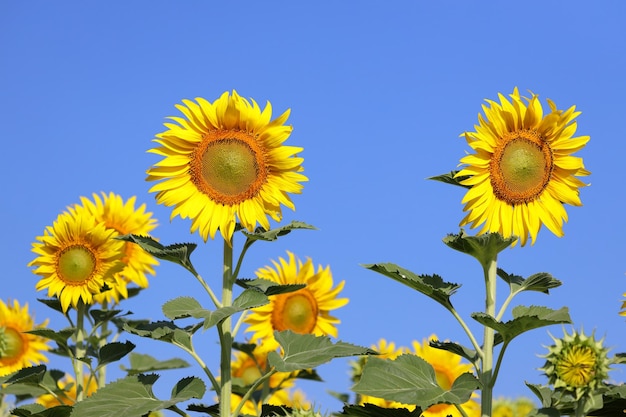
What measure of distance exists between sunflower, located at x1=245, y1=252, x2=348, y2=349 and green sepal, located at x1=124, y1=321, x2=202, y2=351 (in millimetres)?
2808

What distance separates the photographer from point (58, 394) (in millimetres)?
7879

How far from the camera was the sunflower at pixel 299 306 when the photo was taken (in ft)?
28.9

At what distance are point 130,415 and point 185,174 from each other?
180 centimetres

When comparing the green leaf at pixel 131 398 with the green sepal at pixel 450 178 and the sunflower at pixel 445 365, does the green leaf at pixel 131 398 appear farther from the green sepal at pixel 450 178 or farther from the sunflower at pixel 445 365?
the sunflower at pixel 445 365

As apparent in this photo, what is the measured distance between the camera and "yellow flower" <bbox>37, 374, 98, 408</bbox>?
7703 mm

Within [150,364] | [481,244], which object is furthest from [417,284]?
[150,364]

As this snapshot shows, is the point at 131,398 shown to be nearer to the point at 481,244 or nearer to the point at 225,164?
the point at 225,164

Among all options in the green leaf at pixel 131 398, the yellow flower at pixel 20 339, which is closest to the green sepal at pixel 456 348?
the green leaf at pixel 131 398

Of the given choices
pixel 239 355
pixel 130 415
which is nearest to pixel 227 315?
pixel 130 415

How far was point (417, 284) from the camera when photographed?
215 inches

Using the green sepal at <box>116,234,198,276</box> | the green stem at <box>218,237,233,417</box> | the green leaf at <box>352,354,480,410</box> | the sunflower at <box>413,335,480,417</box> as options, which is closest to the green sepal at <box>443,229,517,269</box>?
the green leaf at <box>352,354,480,410</box>

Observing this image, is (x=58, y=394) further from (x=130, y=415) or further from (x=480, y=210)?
(x=480, y=210)

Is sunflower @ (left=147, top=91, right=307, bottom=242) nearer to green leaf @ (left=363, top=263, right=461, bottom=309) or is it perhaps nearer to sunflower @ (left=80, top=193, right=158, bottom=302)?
green leaf @ (left=363, top=263, right=461, bottom=309)

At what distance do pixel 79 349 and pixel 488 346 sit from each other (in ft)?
12.9
